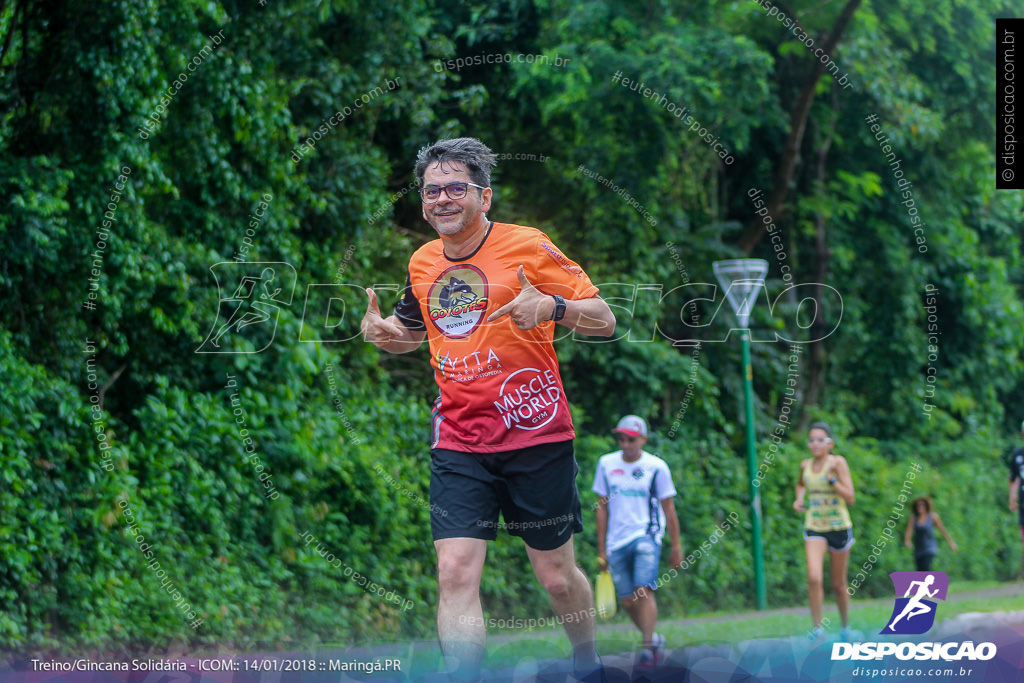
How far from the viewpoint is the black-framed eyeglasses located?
407cm

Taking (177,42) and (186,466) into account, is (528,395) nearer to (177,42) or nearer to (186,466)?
(186,466)

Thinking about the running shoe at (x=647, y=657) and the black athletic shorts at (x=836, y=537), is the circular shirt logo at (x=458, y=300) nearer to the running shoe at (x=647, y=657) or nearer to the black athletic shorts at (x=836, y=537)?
the running shoe at (x=647, y=657)

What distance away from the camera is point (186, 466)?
7.11 meters

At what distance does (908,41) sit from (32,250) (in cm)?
1153

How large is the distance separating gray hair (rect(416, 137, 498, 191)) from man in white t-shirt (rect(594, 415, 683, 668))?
3326 millimetres

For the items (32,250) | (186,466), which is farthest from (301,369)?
(32,250)

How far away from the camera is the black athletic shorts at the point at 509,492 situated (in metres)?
4.04

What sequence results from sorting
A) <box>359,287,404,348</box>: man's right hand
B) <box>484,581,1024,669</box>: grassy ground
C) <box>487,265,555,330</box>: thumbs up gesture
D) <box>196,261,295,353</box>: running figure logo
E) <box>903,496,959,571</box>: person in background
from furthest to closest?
<box>903,496,959,571</box>: person in background → <box>196,261,295,353</box>: running figure logo → <box>484,581,1024,669</box>: grassy ground → <box>359,287,404,348</box>: man's right hand → <box>487,265,555,330</box>: thumbs up gesture

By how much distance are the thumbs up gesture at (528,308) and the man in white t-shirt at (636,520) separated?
11.3 feet

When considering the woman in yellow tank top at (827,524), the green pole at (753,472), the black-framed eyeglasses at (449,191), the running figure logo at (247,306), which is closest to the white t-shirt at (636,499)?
the woman in yellow tank top at (827,524)

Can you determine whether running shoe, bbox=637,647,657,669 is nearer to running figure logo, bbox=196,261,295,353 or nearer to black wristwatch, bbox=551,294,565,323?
black wristwatch, bbox=551,294,565,323

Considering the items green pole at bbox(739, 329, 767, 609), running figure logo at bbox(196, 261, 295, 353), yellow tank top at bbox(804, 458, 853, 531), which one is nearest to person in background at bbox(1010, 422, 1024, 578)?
green pole at bbox(739, 329, 767, 609)

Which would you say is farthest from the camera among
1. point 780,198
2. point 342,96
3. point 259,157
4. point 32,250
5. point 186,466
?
point 780,198

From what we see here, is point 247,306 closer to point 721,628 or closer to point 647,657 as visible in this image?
point 647,657
